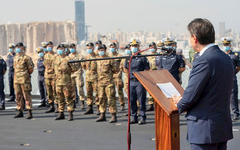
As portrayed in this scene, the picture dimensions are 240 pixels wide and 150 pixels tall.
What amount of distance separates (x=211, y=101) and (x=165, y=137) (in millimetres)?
666

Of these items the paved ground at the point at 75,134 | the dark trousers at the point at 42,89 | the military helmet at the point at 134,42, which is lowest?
the paved ground at the point at 75,134

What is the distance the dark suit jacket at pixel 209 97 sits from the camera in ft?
8.96

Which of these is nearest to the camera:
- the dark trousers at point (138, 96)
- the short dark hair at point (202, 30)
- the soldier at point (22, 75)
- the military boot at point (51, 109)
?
the short dark hair at point (202, 30)

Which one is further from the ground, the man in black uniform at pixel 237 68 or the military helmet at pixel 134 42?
the military helmet at pixel 134 42

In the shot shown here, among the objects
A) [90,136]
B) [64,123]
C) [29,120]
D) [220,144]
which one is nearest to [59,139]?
[90,136]

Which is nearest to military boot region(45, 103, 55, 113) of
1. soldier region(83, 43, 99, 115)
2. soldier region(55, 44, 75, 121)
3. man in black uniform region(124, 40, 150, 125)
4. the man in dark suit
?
soldier region(83, 43, 99, 115)

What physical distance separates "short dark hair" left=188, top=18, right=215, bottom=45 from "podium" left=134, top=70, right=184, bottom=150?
600mm

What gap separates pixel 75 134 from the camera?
7.04 m

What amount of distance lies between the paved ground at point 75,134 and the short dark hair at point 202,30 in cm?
338

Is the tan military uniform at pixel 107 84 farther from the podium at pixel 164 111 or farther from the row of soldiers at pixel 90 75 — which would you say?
the podium at pixel 164 111

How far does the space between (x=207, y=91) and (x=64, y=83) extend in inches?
230

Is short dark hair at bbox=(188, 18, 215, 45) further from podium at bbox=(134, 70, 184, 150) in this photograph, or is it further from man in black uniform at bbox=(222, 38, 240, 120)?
man in black uniform at bbox=(222, 38, 240, 120)

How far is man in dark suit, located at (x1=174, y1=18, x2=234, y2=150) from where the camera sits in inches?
107

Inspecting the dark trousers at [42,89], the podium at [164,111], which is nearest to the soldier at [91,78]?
the dark trousers at [42,89]
